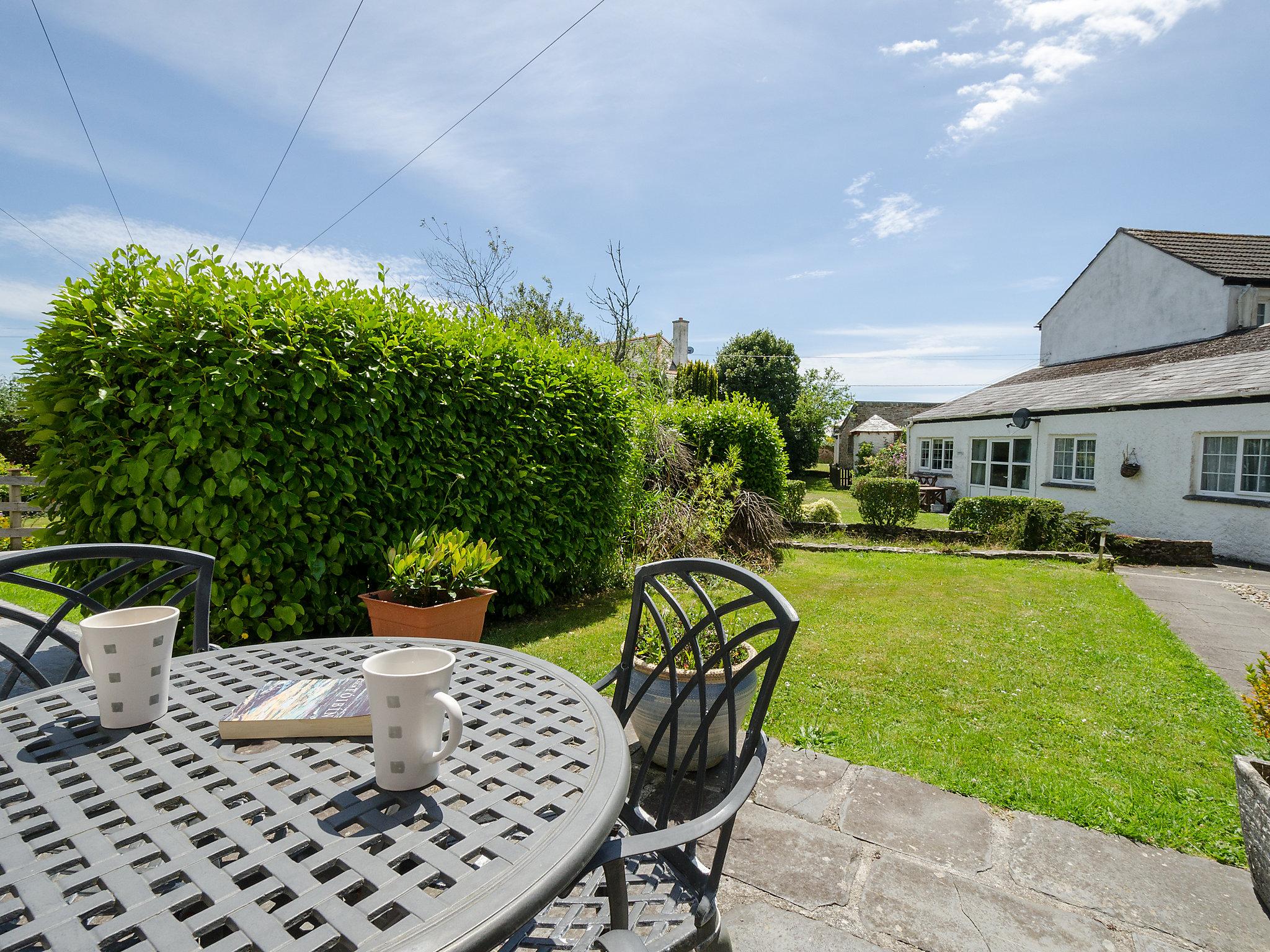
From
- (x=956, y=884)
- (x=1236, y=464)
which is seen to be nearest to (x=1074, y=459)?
(x=1236, y=464)

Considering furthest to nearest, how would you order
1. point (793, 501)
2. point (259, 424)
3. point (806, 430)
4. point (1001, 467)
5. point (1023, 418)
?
point (806, 430) < point (1001, 467) < point (1023, 418) < point (793, 501) < point (259, 424)

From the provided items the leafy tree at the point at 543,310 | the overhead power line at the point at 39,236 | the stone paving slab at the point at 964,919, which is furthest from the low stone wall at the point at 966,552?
the overhead power line at the point at 39,236

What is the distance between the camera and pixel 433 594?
371cm

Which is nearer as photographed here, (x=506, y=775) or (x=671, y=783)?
(x=506, y=775)

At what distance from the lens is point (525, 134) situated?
26.2 ft

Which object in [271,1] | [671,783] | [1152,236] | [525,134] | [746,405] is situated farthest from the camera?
[1152,236]

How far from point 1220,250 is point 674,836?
2265 cm

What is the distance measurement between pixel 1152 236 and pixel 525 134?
737 inches

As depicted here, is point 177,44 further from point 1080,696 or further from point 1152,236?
point 1152,236

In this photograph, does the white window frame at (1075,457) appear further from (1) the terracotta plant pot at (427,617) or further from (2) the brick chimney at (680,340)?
(2) the brick chimney at (680,340)

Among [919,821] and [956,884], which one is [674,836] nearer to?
[956,884]

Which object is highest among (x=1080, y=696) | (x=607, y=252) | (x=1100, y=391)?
(x=607, y=252)

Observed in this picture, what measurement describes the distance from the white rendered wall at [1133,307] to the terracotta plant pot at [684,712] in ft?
61.5

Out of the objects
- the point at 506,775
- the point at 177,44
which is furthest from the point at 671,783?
the point at 177,44
